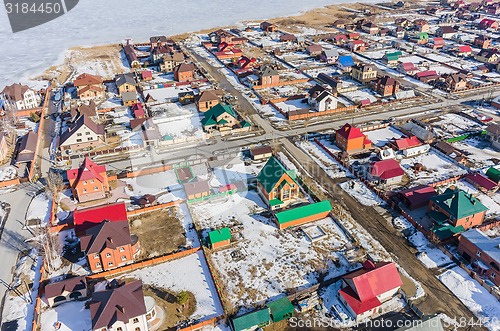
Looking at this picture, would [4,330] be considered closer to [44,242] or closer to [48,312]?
[48,312]

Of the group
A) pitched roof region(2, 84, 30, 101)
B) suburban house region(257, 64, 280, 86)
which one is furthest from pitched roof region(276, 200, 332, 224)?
pitched roof region(2, 84, 30, 101)

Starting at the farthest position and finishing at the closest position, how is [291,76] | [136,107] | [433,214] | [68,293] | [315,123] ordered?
[291,76] < [136,107] < [315,123] < [433,214] < [68,293]

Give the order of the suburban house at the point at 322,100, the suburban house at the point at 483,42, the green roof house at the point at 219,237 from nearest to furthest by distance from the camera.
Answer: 1. the green roof house at the point at 219,237
2. the suburban house at the point at 322,100
3. the suburban house at the point at 483,42

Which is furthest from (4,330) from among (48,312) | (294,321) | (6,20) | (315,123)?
(6,20)

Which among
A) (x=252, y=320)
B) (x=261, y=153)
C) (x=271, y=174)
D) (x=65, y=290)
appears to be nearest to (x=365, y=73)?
(x=261, y=153)

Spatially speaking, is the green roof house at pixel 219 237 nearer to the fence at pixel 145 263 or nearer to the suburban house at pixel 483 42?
the fence at pixel 145 263

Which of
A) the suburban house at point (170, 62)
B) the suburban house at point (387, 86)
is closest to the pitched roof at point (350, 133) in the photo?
the suburban house at point (387, 86)

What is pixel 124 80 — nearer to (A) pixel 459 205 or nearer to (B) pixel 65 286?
(B) pixel 65 286
